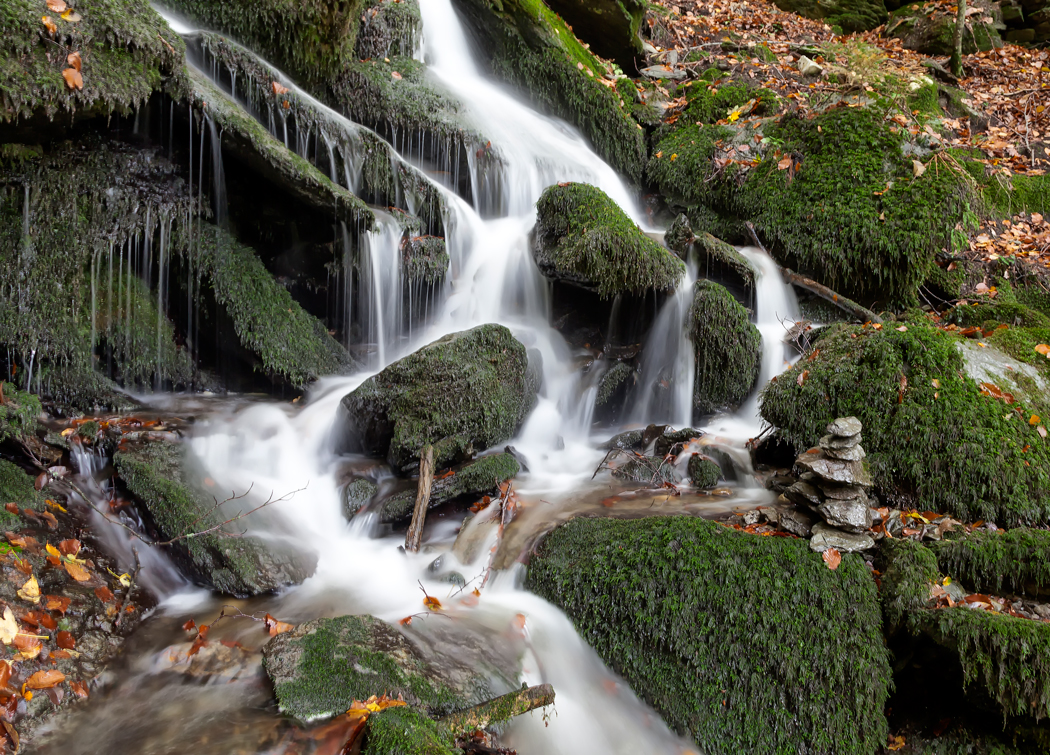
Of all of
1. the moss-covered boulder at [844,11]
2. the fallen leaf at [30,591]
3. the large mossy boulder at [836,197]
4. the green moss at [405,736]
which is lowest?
the fallen leaf at [30,591]

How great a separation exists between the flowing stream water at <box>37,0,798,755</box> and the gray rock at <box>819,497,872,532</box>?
102 cm

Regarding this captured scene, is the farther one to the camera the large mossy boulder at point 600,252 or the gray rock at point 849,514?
the large mossy boulder at point 600,252

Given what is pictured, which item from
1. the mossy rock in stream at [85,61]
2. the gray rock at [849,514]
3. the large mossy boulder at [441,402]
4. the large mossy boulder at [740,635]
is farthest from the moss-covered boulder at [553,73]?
the large mossy boulder at [740,635]

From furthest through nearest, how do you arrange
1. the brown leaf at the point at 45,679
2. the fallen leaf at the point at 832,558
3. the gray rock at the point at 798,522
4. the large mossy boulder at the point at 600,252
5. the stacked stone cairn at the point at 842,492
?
the large mossy boulder at the point at 600,252 → the gray rock at the point at 798,522 → the stacked stone cairn at the point at 842,492 → the fallen leaf at the point at 832,558 → the brown leaf at the point at 45,679

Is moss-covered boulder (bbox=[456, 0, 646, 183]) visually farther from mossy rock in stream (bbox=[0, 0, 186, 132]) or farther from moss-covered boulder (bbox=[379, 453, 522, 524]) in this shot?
moss-covered boulder (bbox=[379, 453, 522, 524])

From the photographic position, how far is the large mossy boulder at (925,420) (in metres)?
3.77

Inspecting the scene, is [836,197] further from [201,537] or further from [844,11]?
[844,11]

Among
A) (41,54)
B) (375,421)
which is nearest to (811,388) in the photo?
(375,421)

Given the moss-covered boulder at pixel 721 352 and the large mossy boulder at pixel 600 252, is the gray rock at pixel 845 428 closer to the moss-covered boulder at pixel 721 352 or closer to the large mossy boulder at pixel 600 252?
the moss-covered boulder at pixel 721 352

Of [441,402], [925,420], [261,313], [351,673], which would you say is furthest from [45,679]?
[925,420]

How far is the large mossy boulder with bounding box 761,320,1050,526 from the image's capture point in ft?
12.4

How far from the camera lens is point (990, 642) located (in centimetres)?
267

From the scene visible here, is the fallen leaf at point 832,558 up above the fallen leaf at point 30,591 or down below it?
above

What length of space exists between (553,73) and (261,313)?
5877 mm
